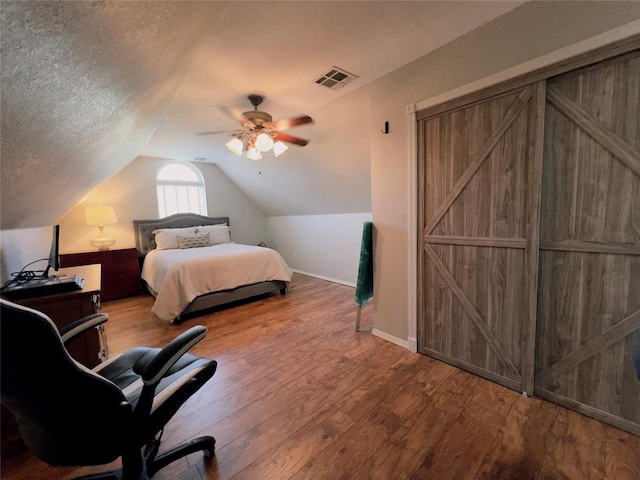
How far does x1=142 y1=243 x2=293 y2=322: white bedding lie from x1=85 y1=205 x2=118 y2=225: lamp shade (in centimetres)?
87

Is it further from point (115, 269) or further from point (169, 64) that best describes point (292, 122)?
point (115, 269)

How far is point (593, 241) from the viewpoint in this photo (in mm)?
1464

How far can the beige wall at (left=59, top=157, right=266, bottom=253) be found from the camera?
4203 millimetres

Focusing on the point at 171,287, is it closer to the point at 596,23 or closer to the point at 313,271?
the point at 313,271

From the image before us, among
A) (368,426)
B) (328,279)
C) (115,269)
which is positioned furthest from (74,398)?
(328,279)

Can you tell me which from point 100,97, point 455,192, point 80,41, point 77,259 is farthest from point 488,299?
point 77,259

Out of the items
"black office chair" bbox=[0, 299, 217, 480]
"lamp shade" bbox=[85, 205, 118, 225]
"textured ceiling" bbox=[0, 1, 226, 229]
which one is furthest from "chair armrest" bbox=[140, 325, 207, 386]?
"lamp shade" bbox=[85, 205, 118, 225]

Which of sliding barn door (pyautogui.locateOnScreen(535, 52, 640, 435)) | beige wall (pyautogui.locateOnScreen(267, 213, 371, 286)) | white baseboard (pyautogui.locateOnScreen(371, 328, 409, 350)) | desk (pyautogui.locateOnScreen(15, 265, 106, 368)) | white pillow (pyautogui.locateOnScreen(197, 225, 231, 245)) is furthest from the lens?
white pillow (pyautogui.locateOnScreen(197, 225, 231, 245))

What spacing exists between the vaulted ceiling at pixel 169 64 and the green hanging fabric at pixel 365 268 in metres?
1.29

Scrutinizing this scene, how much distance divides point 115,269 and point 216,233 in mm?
1641

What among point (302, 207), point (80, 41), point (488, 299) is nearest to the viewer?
point (80, 41)

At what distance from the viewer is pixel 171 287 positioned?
3023 mm

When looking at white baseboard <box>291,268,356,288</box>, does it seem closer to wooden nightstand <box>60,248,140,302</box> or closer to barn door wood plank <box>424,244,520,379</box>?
barn door wood plank <box>424,244,520,379</box>

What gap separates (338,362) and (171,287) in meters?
2.12
